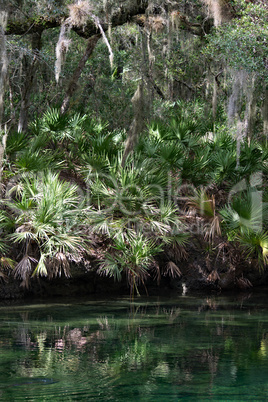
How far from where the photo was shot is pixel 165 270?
11891mm

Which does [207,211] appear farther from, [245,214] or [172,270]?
[172,270]

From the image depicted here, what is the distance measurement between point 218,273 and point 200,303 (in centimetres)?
189

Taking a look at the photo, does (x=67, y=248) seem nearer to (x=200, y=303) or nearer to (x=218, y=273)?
(x=200, y=303)

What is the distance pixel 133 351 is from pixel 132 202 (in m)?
4.84

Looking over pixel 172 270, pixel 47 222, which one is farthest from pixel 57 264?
pixel 172 270

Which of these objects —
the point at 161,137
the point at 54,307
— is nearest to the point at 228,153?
the point at 161,137

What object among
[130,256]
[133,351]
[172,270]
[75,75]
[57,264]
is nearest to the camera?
[133,351]

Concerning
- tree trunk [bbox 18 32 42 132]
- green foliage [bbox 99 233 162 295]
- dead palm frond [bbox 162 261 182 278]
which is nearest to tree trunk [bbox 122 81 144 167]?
green foliage [bbox 99 233 162 295]

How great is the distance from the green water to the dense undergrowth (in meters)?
1.17

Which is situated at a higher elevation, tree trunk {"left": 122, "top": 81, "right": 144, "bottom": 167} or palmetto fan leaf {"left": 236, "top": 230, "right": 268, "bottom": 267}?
tree trunk {"left": 122, "top": 81, "right": 144, "bottom": 167}

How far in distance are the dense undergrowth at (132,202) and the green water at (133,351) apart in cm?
117

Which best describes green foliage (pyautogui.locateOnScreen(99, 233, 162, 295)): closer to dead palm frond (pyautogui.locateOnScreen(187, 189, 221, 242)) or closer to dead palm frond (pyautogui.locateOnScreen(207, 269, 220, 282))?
dead palm frond (pyautogui.locateOnScreen(187, 189, 221, 242))

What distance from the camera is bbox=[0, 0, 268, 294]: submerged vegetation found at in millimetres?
10203

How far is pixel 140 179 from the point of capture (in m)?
10.9
